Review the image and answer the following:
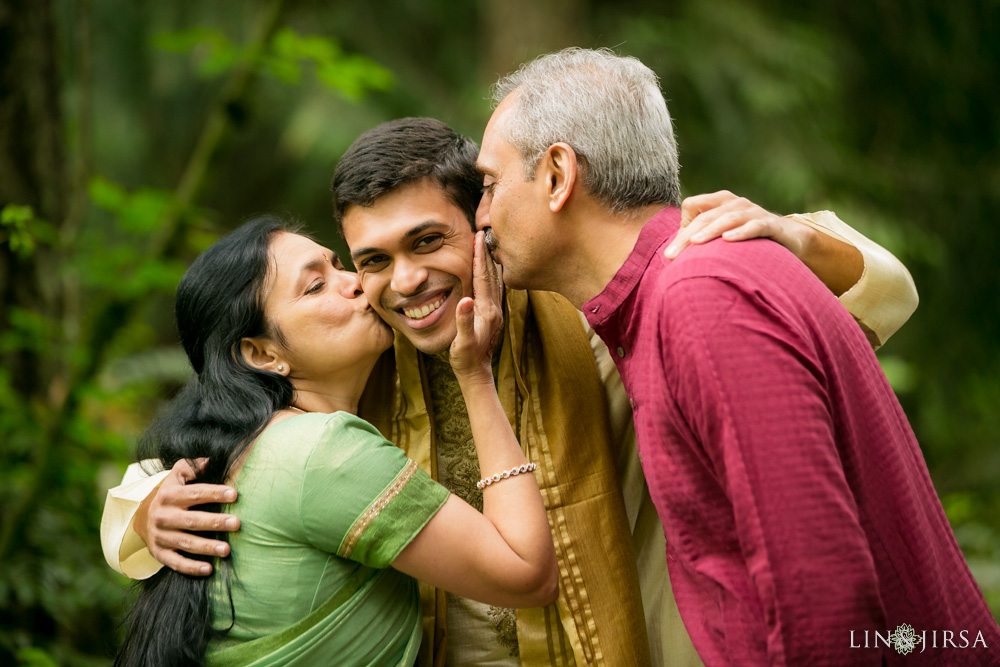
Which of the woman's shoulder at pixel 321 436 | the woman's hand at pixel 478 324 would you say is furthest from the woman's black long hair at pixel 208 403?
the woman's hand at pixel 478 324

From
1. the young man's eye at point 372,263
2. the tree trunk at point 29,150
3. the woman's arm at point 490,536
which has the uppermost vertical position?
the tree trunk at point 29,150

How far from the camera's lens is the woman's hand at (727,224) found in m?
1.71

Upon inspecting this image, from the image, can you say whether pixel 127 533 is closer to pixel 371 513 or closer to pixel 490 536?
pixel 371 513

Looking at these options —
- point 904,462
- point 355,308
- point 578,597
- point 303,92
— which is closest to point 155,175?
point 303,92

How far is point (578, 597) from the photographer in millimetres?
2162

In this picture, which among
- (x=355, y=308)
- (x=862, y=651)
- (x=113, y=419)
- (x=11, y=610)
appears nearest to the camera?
(x=862, y=651)

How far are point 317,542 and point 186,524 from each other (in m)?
0.36

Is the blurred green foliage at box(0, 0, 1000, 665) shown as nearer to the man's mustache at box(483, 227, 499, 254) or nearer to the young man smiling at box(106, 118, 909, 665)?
the young man smiling at box(106, 118, 909, 665)

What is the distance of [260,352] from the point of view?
7.81 ft

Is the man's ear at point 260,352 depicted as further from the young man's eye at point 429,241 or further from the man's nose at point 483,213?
the man's nose at point 483,213

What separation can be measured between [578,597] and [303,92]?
6.66 m

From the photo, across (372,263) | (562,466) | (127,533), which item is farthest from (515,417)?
(127,533)

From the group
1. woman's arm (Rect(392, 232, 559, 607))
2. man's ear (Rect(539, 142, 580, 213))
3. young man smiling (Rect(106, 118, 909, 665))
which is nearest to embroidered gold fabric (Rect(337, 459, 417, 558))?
woman's arm (Rect(392, 232, 559, 607))

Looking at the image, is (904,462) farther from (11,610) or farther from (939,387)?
(939,387)
